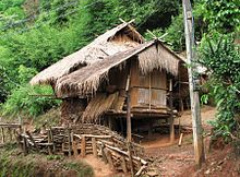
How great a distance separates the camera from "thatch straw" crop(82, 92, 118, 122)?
55.4 ft

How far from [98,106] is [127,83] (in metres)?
1.64

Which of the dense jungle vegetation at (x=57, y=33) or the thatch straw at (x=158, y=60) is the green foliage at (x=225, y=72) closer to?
the thatch straw at (x=158, y=60)

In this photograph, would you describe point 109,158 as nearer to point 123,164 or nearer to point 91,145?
point 123,164

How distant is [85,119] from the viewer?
17812 mm

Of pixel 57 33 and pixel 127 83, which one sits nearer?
pixel 127 83

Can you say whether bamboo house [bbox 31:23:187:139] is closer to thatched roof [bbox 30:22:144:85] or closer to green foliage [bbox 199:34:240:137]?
thatched roof [bbox 30:22:144:85]

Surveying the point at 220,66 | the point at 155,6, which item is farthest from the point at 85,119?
the point at 155,6

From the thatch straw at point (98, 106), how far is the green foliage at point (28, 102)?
8640 mm

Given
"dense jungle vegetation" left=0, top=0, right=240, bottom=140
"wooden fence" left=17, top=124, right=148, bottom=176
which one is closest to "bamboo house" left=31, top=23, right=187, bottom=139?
"wooden fence" left=17, top=124, right=148, bottom=176

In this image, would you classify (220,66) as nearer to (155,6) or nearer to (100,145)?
(100,145)

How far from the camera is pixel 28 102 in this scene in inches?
1062

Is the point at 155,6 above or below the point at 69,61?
above

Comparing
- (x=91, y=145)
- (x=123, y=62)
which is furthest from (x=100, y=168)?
(x=123, y=62)

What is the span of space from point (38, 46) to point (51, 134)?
51.9 ft
